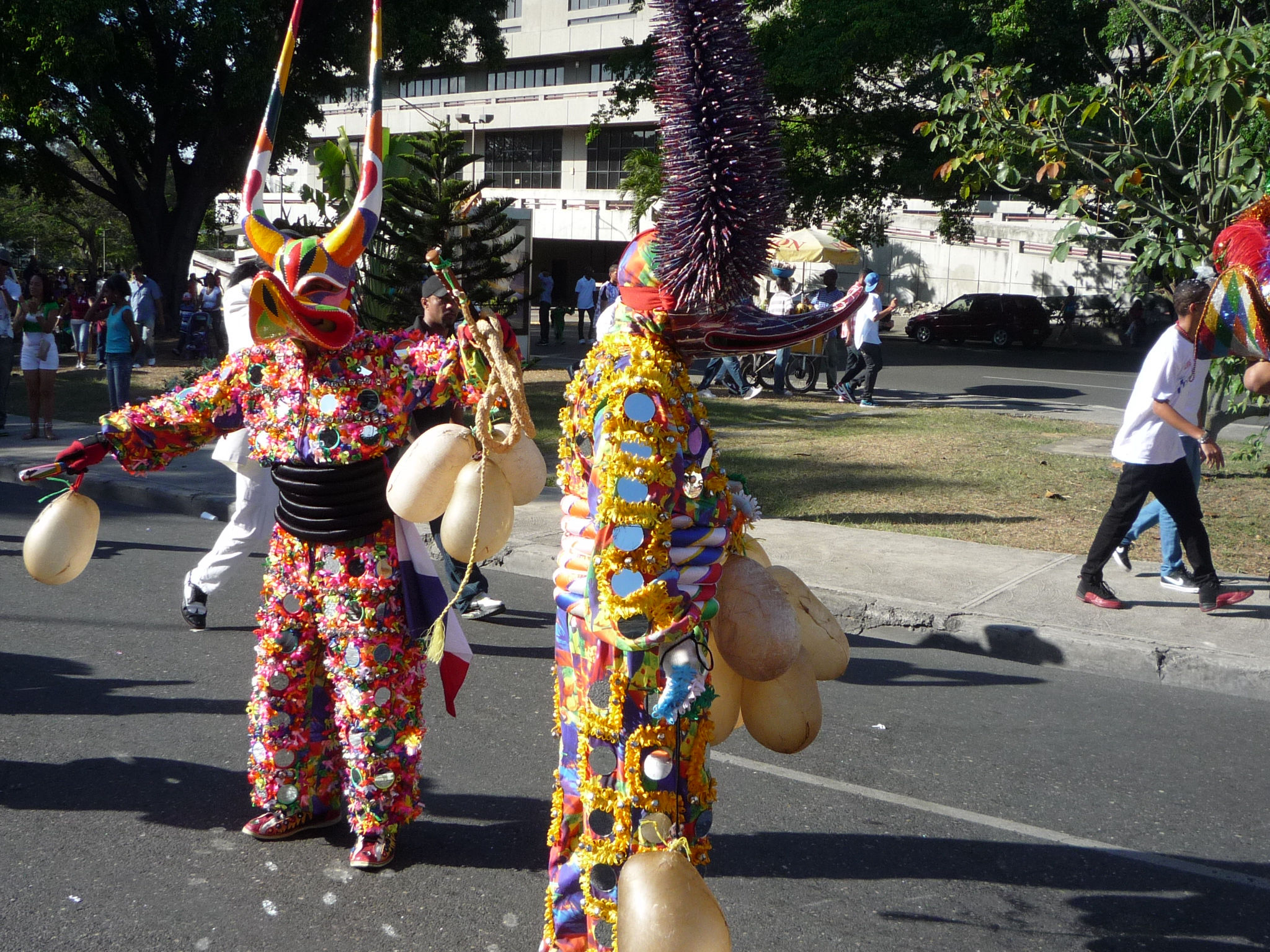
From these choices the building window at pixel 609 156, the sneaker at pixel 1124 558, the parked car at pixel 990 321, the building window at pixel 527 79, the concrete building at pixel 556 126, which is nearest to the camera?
the sneaker at pixel 1124 558

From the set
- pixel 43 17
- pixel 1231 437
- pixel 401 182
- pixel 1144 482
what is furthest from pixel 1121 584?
pixel 43 17

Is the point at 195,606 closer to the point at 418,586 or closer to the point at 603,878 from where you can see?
the point at 418,586

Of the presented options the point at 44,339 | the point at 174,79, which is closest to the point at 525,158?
the point at 174,79

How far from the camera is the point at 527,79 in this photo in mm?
50250

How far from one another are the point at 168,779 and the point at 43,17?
18490 millimetres

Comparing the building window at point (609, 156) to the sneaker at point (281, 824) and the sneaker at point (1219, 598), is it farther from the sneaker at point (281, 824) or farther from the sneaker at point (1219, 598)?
the sneaker at point (281, 824)

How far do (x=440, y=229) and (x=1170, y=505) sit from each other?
9.49 metres

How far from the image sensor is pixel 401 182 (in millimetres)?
13492

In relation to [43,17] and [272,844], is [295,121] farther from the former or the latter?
[272,844]

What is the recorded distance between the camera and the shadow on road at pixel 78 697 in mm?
5027

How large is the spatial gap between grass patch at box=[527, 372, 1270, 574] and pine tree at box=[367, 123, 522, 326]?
6.25ft

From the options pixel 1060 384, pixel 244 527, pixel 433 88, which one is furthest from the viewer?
pixel 433 88

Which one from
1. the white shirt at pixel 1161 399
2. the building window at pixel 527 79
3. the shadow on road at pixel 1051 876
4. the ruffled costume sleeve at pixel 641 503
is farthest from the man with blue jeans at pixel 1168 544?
the building window at pixel 527 79

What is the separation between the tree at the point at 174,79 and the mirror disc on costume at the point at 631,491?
2015 centimetres
